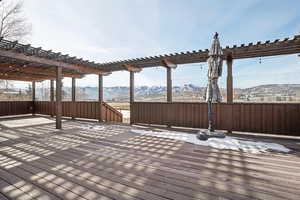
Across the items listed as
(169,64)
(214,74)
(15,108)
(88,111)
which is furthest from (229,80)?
(15,108)

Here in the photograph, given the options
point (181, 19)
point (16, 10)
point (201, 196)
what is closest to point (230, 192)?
point (201, 196)

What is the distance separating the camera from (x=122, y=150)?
3.44 m

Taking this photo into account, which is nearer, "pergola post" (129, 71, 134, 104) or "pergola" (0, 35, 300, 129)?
"pergola" (0, 35, 300, 129)

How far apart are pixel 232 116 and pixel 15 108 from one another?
12.5m

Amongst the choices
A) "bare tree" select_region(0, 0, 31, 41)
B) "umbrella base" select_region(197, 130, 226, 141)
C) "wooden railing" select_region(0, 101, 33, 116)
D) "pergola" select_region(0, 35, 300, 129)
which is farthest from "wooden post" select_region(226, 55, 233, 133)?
"bare tree" select_region(0, 0, 31, 41)

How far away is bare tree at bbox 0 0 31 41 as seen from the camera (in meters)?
12.1

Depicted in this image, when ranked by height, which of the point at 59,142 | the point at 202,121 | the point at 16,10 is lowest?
the point at 59,142

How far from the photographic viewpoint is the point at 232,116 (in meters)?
5.08

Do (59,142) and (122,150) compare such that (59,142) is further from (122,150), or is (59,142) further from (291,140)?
(291,140)

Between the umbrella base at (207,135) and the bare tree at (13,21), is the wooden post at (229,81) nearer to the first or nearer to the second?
the umbrella base at (207,135)

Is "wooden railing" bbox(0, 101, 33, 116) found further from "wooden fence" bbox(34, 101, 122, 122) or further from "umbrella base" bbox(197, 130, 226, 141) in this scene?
"umbrella base" bbox(197, 130, 226, 141)

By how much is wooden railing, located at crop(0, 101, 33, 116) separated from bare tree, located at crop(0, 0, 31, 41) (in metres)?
6.40

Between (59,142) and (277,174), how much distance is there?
462cm

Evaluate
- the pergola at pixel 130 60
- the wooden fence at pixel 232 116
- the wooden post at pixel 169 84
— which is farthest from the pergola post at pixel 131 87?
the wooden post at pixel 169 84
